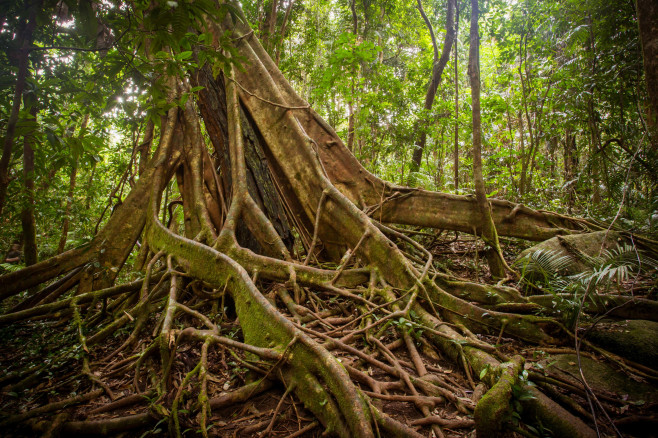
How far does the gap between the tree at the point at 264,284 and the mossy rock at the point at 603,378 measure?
→ 0.28 m

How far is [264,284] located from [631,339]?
3.02 metres

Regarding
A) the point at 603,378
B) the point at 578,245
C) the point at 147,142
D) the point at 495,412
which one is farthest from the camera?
the point at 147,142

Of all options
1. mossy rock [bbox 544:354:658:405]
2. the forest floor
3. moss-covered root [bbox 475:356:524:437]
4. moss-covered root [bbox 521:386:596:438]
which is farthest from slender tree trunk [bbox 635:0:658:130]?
moss-covered root [bbox 475:356:524:437]

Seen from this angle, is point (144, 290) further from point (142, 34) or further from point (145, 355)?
point (142, 34)

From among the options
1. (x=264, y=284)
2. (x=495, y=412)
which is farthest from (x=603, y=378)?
(x=264, y=284)

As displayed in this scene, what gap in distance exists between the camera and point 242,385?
2.16 meters

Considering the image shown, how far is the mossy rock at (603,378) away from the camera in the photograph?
187cm

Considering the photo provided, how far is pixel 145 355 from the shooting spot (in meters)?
2.26

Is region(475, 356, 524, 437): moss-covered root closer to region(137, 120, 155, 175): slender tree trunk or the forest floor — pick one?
the forest floor

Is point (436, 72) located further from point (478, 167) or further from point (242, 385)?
point (242, 385)

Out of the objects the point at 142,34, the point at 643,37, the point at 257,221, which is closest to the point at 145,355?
the point at 257,221

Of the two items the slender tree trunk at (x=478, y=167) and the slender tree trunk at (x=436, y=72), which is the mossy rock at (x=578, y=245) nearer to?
the slender tree trunk at (x=478, y=167)

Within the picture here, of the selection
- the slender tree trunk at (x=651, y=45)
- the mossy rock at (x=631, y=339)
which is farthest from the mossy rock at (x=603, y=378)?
the slender tree trunk at (x=651, y=45)

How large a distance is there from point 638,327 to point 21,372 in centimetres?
445
